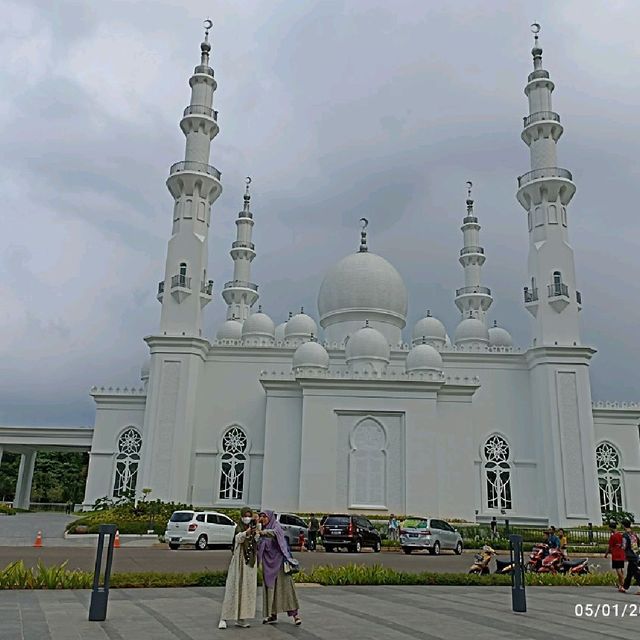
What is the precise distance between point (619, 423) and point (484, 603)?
2651 centimetres

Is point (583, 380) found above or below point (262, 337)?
below

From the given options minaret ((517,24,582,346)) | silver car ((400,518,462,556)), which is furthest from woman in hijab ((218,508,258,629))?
minaret ((517,24,582,346))

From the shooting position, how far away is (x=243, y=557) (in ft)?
25.1

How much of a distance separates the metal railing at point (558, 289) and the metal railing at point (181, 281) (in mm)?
17664

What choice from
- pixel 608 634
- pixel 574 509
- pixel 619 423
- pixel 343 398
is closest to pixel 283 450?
pixel 343 398

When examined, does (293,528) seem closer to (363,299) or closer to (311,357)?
(311,357)

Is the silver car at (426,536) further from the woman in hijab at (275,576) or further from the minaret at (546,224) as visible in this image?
the minaret at (546,224)

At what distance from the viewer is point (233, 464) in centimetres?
3111

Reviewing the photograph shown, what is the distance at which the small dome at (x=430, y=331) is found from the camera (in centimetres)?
3803

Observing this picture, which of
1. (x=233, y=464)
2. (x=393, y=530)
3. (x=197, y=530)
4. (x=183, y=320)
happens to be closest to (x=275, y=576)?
(x=197, y=530)

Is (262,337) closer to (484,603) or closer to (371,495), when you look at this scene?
(371,495)

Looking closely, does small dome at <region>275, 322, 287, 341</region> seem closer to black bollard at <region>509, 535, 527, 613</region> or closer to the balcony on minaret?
the balcony on minaret

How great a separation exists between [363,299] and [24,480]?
24.8 m

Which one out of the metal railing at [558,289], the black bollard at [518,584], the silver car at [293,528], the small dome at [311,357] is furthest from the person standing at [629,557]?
the metal railing at [558,289]
